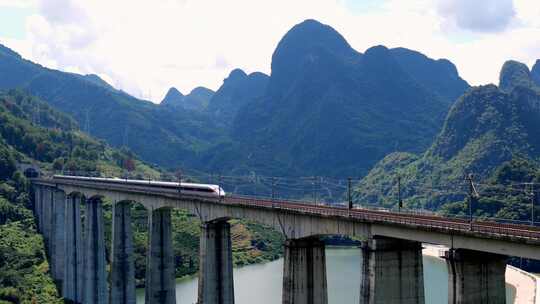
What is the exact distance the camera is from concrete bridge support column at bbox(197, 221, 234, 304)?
185ft

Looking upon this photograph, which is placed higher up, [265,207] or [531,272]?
[265,207]

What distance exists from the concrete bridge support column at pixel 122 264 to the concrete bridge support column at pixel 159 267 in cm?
876

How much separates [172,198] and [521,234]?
42.5 m

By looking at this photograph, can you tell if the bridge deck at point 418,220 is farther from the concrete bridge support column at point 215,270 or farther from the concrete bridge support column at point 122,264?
the concrete bridge support column at point 122,264

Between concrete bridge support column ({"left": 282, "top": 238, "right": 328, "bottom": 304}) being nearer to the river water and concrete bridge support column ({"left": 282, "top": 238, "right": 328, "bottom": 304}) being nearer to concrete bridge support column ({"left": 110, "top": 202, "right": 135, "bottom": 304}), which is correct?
concrete bridge support column ({"left": 110, "top": 202, "right": 135, "bottom": 304})

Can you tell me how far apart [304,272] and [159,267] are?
25.2 meters

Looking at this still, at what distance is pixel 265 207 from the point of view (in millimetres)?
50875

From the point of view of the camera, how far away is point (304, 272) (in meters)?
46.7

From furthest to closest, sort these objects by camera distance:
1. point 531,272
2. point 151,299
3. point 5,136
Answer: point 5,136 < point 531,272 < point 151,299

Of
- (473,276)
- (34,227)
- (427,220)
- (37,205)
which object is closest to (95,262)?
(34,227)

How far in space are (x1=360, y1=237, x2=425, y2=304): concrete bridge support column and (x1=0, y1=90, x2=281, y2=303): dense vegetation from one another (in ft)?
198

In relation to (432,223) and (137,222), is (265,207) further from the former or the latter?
(137,222)

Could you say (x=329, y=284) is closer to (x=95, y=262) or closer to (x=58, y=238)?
(x=95, y=262)

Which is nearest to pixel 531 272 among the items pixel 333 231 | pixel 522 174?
pixel 522 174
